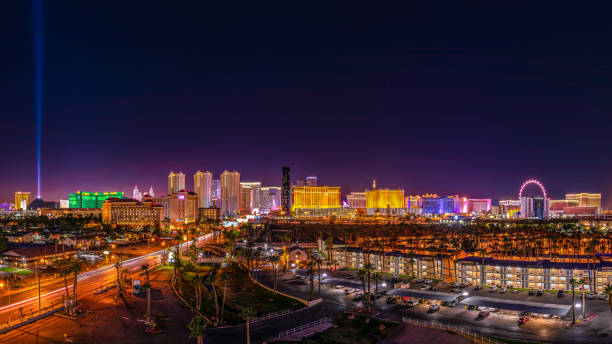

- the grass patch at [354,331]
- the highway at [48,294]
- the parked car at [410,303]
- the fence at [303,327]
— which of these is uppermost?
the highway at [48,294]

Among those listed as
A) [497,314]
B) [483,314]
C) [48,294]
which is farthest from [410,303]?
[48,294]

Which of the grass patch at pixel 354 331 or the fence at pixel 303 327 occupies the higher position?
the grass patch at pixel 354 331

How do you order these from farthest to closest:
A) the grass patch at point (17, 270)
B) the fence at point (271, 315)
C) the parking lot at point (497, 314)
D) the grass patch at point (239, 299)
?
the grass patch at point (17, 270) → the grass patch at point (239, 299) → the fence at point (271, 315) → the parking lot at point (497, 314)

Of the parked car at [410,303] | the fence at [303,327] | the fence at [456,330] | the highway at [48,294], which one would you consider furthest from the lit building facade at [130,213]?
the fence at [456,330]

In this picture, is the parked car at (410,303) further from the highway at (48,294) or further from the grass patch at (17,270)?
the grass patch at (17,270)

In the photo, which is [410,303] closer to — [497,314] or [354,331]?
[497,314]

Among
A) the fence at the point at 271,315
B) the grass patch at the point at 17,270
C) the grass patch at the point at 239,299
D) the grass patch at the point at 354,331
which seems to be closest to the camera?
the grass patch at the point at 354,331

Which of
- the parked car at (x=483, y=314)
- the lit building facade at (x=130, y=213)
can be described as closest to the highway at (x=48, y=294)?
the parked car at (x=483, y=314)

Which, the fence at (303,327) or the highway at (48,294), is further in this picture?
the highway at (48,294)

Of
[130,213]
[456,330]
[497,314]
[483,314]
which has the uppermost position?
[130,213]

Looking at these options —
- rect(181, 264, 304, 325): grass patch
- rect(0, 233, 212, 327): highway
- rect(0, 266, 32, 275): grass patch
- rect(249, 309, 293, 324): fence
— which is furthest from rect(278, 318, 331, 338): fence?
rect(0, 266, 32, 275): grass patch

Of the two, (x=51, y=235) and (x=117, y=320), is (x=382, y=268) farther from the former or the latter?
(x=51, y=235)
